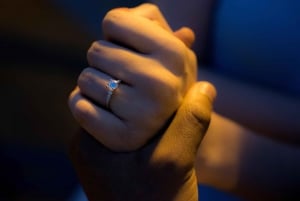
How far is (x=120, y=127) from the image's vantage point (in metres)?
0.42

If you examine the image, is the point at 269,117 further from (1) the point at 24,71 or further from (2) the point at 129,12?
(1) the point at 24,71

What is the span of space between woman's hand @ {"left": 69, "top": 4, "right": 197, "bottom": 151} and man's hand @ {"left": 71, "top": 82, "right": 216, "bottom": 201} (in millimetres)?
11

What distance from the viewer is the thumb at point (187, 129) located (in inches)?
16.7

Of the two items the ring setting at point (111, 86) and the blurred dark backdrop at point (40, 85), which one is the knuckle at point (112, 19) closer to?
the ring setting at point (111, 86)

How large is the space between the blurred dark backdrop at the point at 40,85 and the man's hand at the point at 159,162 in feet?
2.04

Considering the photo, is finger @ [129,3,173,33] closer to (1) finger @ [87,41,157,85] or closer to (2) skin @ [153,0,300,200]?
(1) finger @ [87,41,157,85]

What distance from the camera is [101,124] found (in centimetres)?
43

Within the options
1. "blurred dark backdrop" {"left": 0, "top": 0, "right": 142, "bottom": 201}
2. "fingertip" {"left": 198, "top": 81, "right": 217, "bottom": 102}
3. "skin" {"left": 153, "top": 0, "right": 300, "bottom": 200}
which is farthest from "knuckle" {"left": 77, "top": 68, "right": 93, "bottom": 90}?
"blurred dark backdrop" {"left": 0, "top": 0, "right": 142, "bottom": 201}

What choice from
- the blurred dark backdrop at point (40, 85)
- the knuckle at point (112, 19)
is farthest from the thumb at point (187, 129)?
the blurred dark backdrop at point (40, 85)

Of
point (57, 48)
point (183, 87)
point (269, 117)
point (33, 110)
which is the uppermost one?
point (183, 87)

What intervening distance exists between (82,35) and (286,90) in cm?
66

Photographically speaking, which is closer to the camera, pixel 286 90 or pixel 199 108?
pixel 199 108

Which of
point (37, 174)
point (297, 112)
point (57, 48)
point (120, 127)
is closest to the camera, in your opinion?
point (120, 127)

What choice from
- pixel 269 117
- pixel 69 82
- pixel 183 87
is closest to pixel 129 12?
pixel 183 87
